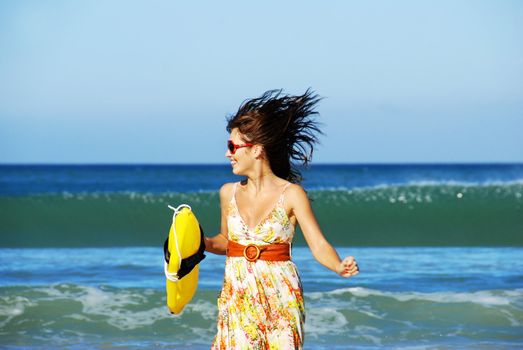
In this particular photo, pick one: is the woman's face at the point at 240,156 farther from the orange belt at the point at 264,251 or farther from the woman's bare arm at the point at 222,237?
the orange belt at the point at 264,251

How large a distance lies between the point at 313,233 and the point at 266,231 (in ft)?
0.75

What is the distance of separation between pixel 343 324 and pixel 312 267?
327cm

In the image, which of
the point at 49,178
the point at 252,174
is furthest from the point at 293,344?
the point at 49,178

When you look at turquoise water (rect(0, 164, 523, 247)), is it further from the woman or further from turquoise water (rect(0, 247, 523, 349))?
the woman

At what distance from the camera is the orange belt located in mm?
4930

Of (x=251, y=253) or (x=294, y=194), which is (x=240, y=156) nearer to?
(x=294, y=194)

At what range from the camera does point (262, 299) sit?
488 centimetres

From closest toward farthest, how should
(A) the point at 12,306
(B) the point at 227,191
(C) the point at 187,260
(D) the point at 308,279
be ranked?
(C) the point at 187,260 → (B) the point at 227,191 → (A) the point at 12,306 → (D) the point at 308,279

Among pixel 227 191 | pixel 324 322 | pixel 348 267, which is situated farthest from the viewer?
pixel 324 322

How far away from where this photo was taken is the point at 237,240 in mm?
5004

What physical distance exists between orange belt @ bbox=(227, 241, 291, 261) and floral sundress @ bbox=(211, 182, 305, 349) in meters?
0.02

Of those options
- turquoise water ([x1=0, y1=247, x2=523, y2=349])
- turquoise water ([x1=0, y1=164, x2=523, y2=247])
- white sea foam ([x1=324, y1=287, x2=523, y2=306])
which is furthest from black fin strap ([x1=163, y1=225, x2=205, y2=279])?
turquoise water ([x1=0, y1=164, x2=523, y2=247])

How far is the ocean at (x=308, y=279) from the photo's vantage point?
9.19 meters

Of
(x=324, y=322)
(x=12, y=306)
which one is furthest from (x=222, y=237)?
(x=12, y=306)
